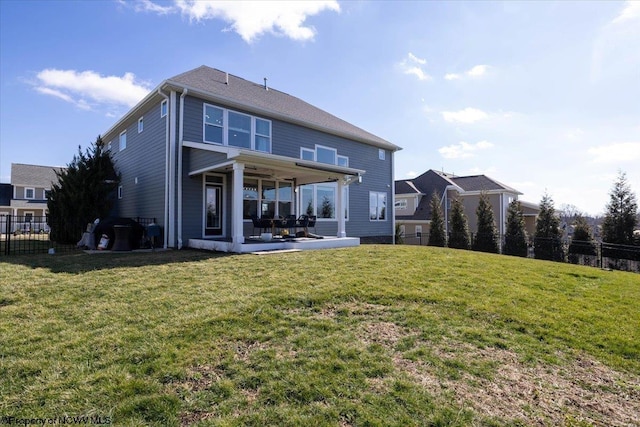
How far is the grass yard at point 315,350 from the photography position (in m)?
2.48

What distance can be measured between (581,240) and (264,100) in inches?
690

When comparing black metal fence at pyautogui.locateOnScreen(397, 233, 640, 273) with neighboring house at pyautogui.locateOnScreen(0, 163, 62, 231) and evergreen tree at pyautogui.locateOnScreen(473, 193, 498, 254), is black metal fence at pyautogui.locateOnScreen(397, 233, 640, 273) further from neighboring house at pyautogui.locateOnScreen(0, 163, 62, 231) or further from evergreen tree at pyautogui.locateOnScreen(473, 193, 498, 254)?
neighboring house at pyautogui.locateOnScreen(0, 163, 62, 231)

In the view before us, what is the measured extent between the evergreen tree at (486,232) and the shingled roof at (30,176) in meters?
37.1

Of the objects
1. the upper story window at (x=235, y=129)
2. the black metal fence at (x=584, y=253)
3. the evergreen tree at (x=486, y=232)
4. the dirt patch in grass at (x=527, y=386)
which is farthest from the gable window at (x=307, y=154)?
the dirt patch in grass at (x=527, y=386)

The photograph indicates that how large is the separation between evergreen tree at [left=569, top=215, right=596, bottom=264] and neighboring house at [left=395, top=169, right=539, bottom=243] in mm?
6936

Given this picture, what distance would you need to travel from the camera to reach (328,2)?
10672 millimetres

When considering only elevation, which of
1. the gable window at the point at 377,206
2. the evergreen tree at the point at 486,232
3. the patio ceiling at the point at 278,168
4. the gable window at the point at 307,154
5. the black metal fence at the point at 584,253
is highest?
the gable window at the point at 307,154

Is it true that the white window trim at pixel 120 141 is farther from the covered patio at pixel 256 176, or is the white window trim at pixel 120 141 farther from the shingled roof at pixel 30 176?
the shingled roof at pixel 30 176

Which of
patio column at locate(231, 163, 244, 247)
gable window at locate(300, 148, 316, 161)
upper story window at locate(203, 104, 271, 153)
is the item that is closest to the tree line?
gable window at locate(300, 148, 316, 161)

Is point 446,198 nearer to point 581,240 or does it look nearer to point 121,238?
point 581,240

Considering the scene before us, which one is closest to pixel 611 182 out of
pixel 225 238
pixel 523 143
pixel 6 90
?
pixel 523 143

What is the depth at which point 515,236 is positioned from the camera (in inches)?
731

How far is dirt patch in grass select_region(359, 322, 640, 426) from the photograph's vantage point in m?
2.55

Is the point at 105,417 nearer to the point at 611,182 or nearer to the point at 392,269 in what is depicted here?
the point at 392,269
